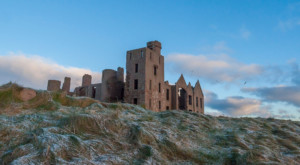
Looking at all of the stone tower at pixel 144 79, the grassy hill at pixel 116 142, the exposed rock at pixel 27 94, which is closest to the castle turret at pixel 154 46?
the stone tower at pixel 144 79

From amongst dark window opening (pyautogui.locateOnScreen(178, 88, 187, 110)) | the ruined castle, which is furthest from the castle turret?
dark window opening (pyautogui.locateOnScreen(178, 88, 187, 110))

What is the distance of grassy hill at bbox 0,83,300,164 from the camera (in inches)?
131

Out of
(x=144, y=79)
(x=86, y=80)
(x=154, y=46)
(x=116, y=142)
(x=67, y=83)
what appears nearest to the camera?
(x=116, y=142)

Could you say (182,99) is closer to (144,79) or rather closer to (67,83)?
(144,79)

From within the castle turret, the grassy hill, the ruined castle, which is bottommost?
the grassy hill

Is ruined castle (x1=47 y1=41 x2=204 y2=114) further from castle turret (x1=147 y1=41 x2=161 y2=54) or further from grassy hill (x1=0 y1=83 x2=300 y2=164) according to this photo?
grassy hill (x1=0 y1=83 x2=300 y2=164)

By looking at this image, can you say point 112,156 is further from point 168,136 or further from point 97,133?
point 168,136

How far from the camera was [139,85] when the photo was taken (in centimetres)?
2169

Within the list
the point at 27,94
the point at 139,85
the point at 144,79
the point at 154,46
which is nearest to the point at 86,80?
the point at 139,85

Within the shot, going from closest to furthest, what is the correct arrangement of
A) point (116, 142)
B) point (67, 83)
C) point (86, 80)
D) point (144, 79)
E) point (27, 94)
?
point (116, 142)
point (27, 94)
point (144, 79)
point (67, 83)
point (86, 80)

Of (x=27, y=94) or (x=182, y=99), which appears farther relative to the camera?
(x=182, y=99)

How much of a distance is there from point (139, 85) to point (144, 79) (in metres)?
0.79

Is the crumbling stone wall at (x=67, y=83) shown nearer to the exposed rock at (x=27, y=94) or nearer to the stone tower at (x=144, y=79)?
the stone tower at (x=144, y=79)

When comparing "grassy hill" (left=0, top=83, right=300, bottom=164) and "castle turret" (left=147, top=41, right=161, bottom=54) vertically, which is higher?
"castle turret" (left=147, top=41, right=161, bottom=54)
